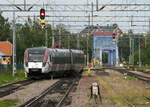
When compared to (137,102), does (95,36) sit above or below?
above

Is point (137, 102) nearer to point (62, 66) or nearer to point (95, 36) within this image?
point (62, 66)

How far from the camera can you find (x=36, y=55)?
2844cm

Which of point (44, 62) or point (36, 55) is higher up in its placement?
point (36, 55)

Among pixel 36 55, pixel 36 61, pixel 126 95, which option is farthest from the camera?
pixel 36 55

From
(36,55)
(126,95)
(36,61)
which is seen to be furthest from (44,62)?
(126,95)

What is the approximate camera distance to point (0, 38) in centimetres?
8031

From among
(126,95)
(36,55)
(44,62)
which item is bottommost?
(126,95)

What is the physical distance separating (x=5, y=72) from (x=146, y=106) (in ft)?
78.4

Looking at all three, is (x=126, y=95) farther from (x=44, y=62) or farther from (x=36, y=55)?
(x=36, y=55)

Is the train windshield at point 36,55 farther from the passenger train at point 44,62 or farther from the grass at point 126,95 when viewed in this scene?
the grass at point 126,95

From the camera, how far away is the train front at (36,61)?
1100 inches

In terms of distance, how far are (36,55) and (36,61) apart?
0.61 meters

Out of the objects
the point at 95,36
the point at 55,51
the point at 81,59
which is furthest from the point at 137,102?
the point at 95,36

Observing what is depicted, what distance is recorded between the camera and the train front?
27938 mm
